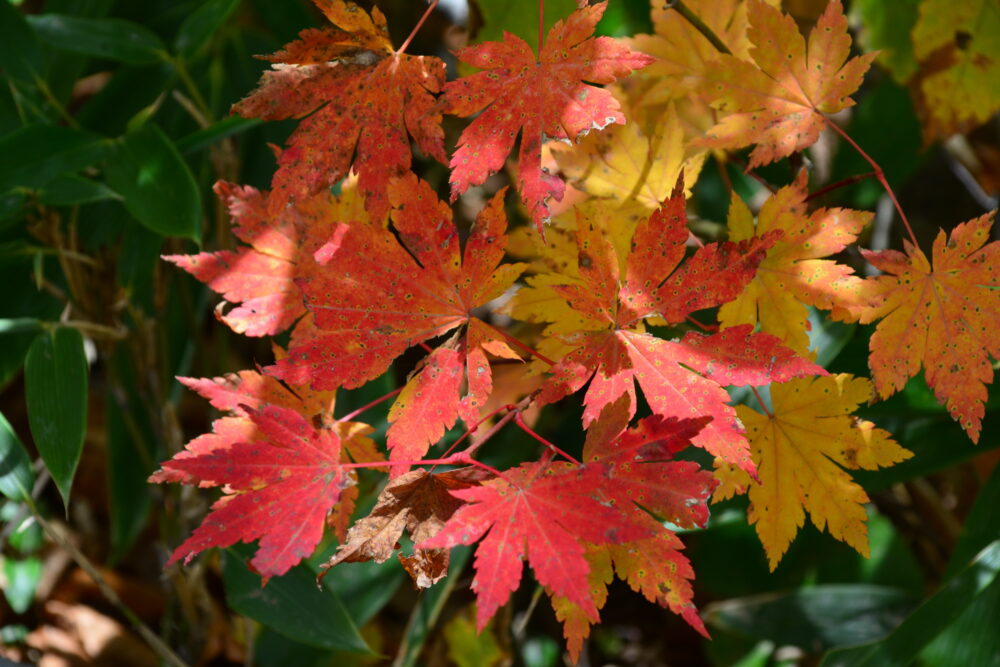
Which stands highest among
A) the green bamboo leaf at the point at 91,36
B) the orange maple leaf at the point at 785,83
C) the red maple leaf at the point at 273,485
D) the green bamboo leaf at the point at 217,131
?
the orange maple leaf at the point at 785,83

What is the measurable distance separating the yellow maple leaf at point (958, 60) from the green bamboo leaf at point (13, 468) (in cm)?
97

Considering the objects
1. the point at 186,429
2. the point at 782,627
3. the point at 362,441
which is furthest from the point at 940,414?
the point at 186,429

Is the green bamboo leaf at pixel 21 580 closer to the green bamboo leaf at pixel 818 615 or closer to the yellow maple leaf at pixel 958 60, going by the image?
the green bamboo leaf at pixel 818 615

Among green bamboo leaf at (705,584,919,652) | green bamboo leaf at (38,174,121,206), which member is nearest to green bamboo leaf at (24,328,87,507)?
green bamboo leaf at (38,174,121,206)

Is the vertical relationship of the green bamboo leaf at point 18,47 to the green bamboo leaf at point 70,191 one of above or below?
above

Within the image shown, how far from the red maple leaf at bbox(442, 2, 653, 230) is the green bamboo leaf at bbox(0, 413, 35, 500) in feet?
1.61

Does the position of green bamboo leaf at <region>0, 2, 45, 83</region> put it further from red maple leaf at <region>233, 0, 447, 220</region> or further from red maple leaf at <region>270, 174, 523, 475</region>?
red maple leaf at <region>270, 174, 523, 475</region>

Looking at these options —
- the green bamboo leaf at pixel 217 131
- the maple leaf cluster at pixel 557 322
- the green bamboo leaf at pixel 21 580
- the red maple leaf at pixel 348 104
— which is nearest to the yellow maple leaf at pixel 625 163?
the maple leaf cluster at pixel 557 322

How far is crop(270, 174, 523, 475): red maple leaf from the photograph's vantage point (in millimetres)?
532

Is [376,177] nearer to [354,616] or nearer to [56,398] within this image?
[56,398]

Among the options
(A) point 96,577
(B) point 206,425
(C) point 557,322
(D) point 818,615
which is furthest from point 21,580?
(D) point 818,615

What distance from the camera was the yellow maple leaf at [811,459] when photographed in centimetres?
55

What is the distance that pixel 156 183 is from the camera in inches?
32.2

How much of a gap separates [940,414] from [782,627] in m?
0.34
